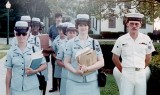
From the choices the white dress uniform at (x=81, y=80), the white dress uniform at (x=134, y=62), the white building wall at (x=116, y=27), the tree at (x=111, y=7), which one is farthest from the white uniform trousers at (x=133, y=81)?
the white building wall at (x=116, y=27)

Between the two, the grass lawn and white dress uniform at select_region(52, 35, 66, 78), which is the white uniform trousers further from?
the grass lawn

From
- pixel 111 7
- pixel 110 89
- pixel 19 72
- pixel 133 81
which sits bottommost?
pixel 110 89

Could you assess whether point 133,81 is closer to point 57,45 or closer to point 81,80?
point 81,80

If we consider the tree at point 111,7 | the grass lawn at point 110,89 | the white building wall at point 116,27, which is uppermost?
the tree at point 111,7

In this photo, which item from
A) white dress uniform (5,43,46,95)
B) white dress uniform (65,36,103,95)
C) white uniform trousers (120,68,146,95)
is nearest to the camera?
white dress uniform (5,43,46,95)

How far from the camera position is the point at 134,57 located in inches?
238

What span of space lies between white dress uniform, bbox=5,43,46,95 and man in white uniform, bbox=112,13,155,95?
1343 millimetres

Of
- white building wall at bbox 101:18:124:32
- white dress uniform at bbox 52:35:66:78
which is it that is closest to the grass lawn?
white dress uniform at bbox 52:35:66:78

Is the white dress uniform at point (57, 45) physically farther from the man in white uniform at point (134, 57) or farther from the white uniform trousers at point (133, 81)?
the white uniform trousers at point (133, 81)

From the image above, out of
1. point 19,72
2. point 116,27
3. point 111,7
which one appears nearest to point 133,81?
point 19,72

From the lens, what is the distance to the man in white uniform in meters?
5.95

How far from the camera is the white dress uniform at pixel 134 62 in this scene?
5.95 metres

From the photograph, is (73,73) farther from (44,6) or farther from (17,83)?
(44,6)

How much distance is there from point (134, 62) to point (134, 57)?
9 cm
